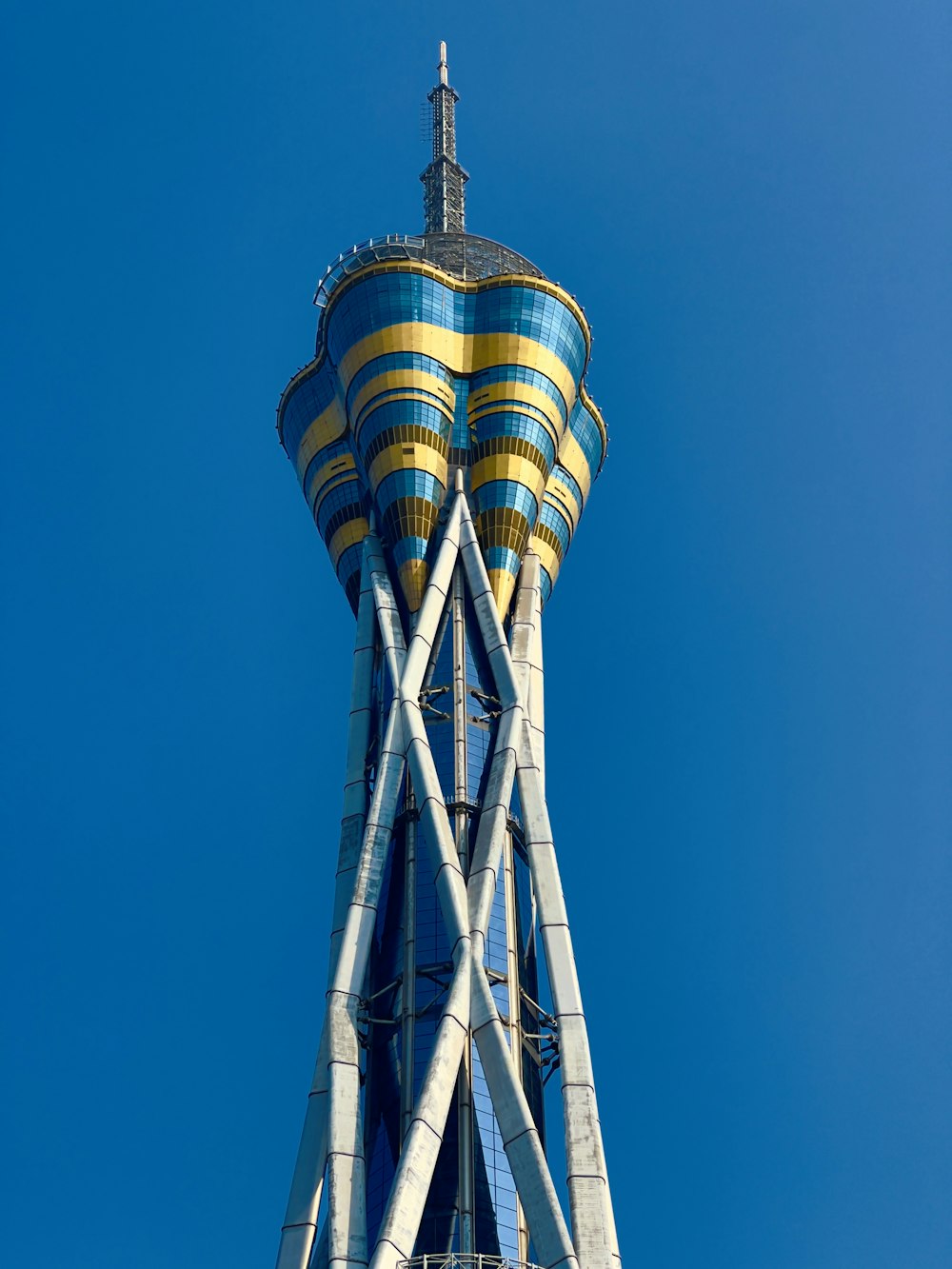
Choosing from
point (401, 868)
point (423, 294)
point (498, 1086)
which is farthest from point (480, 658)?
point (498, 1086)

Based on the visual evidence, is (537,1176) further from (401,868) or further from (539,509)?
(539,509)

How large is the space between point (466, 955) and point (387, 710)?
18.8 meters

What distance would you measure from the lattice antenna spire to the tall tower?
0.46 m

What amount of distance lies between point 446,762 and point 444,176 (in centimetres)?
4910

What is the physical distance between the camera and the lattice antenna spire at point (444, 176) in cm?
13550

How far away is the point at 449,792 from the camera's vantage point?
4158 inches

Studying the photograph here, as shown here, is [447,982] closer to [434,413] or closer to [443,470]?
[443,470]

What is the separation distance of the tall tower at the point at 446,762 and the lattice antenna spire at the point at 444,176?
458 millimetres

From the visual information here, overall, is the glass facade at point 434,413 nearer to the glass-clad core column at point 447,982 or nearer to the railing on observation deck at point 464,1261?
the glass-clad core column at point 447,982

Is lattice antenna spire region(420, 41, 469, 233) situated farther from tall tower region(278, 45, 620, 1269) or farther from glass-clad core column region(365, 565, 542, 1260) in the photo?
glass-clad core column region(365, 565, 542, 1260)

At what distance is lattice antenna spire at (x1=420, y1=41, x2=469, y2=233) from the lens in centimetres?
13550

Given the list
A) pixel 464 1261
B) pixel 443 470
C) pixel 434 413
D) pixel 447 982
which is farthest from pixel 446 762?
pixel 464 1261

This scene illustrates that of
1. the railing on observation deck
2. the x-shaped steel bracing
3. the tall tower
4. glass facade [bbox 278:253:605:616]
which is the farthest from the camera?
glass facade [bbox 278:253:605:616]

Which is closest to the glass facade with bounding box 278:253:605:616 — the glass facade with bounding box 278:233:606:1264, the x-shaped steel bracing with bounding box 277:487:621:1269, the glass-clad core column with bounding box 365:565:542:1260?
the glass facade with bounding box 278:233:606:1264
